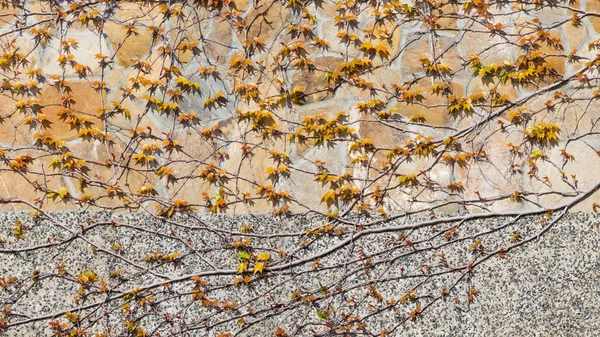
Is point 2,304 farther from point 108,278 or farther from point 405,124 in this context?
point 405,124

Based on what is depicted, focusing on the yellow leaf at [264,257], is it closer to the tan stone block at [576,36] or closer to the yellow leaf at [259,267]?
the yellow leaf at [259,267]

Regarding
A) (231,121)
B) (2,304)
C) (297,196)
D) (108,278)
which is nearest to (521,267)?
(297,196)

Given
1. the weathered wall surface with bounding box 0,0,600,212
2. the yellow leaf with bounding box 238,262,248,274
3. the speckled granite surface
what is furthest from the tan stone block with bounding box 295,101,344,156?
the yellow leaf with bounding box 238,262,248,274

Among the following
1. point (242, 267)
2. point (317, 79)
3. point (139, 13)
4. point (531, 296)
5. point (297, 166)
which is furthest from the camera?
point (139, 13)

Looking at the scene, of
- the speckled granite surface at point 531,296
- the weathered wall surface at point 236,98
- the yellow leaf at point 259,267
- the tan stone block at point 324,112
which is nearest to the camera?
the speckled granite surface at point 531,296

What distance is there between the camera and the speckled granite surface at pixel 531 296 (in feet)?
12.3

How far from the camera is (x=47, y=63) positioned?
4.25 m

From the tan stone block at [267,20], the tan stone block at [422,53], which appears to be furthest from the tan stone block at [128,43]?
the tan stone block at [422,53]

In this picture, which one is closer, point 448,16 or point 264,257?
point 264,257

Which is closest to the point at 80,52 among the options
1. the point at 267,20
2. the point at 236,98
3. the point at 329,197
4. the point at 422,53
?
the point at 236,98

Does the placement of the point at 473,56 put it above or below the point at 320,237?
above

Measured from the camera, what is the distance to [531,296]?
149 inches

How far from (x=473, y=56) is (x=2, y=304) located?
3468 millimetres

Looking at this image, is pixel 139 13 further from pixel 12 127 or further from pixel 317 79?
pixel 317 79
